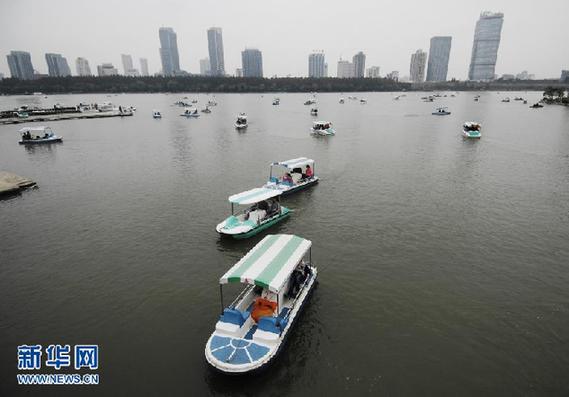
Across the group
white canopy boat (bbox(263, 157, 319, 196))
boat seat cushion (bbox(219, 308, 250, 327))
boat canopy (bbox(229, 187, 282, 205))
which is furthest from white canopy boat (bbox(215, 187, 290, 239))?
boat seat cushion (bbox(219, 308, 250, 327))

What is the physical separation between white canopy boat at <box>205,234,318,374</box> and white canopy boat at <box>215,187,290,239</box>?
27.5 feet

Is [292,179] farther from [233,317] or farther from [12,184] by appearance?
→ [12,184]

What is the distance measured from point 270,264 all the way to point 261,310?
2591 millimetres

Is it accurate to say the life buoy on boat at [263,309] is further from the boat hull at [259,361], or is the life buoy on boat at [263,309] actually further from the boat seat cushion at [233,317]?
the boat hull at [259,361]

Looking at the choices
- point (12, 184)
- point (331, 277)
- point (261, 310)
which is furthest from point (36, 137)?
point (261, 310)

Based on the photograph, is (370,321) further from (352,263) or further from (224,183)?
(224,183)

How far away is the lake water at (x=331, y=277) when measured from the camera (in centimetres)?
1638

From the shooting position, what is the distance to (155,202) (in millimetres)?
40000

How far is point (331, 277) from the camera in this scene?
80.2 feet

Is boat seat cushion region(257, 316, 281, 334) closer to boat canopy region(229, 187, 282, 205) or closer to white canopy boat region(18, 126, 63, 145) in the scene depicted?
boat canopy region(229, 187, 282, 205)

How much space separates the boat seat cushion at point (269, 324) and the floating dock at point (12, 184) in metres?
42.7

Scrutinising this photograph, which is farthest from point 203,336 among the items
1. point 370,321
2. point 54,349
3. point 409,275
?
point 409,275

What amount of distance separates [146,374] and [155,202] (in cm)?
2668

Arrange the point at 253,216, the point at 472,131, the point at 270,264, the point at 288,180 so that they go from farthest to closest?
the point at 472,131 < the point at 288,180 < the point at 253,216 < the point at 270,264
